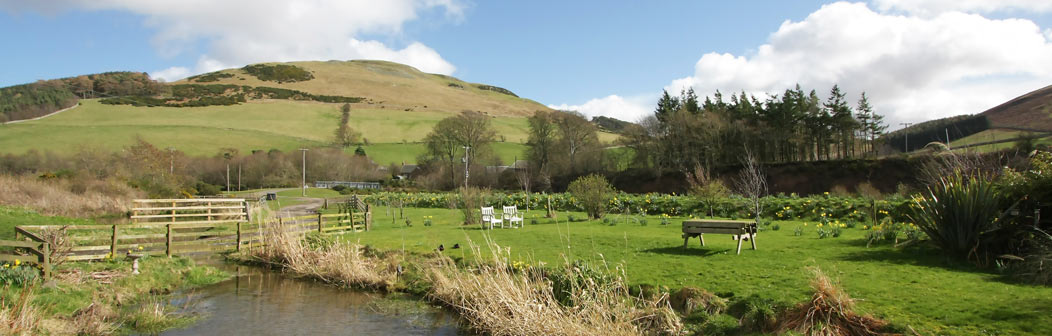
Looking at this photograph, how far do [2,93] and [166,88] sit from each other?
3247 cm

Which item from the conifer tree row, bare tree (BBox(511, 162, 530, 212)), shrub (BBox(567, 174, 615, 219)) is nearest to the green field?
bare tree (BBox(511, 162, 530, 212))

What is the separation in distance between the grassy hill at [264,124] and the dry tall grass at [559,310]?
79.5m

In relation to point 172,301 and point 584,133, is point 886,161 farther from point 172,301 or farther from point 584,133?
point 172,301

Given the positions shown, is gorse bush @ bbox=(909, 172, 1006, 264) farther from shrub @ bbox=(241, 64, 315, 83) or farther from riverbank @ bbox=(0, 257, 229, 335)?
shrub @ bbox=(241, 64, 315, 83)

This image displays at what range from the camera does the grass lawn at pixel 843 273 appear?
297 inches

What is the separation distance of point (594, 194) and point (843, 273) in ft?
46.6

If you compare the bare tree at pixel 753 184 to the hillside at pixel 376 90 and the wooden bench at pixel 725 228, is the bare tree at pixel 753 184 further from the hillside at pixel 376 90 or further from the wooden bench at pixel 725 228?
the hillside at pixel 376 90

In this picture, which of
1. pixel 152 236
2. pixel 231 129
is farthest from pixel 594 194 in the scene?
pixel 231 129

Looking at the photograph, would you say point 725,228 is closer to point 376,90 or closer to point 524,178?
point 524,178

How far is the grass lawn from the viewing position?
7.55 m

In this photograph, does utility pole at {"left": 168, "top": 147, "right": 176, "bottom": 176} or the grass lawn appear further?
utility pole at {"left": 168, "top": 147, "right": 176, "bottom": 176}

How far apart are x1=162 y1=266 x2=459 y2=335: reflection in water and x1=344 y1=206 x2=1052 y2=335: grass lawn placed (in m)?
2.72

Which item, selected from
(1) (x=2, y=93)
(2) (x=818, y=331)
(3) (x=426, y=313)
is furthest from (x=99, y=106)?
(2) (x=818, y=331)

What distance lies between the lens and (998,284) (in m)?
8.91
